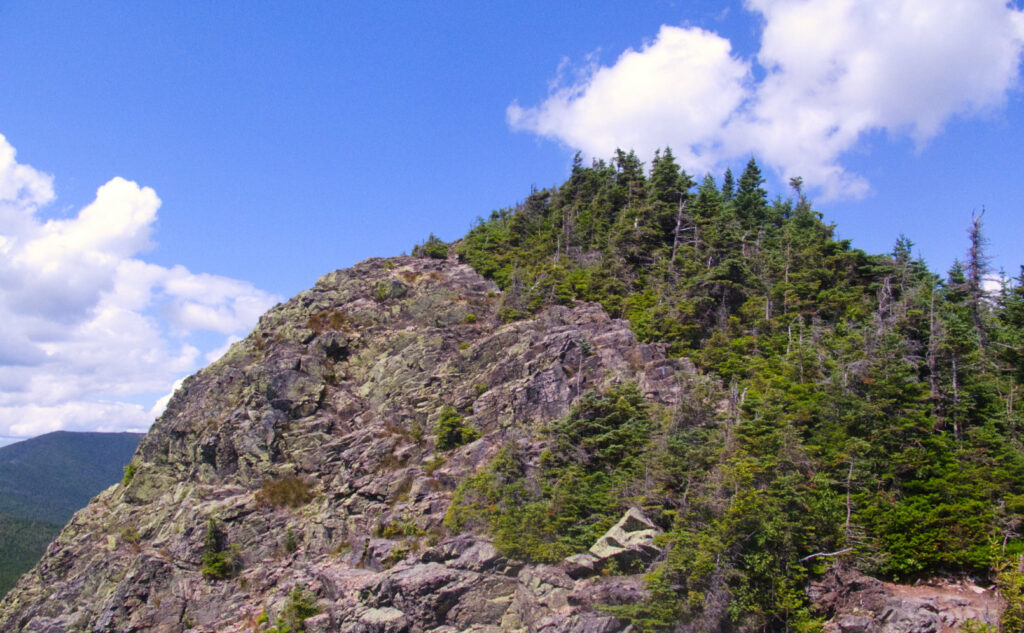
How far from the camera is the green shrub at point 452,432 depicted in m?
45.4

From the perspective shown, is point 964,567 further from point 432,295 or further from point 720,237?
point 432,295

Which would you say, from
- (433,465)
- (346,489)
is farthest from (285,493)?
(433,465)

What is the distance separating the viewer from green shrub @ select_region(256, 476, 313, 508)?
155 ft

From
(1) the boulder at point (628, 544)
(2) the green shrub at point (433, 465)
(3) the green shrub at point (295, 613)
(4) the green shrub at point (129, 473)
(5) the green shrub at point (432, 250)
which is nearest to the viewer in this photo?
(1) the boulder at point (628, 544)

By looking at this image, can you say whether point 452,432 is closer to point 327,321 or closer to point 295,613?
point 295,613

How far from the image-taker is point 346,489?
45344mm

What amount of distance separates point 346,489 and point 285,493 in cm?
610

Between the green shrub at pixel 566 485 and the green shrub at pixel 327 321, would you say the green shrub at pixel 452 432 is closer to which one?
the green shrub at pixel 566 485

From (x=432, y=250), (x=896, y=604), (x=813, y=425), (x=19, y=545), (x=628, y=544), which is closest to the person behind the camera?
(x=896, y=604)

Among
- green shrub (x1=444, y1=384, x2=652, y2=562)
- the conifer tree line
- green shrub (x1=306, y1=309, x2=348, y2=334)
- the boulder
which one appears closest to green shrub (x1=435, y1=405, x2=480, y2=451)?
green shrub (x1=444, y1=384, x2=652, y2=562)

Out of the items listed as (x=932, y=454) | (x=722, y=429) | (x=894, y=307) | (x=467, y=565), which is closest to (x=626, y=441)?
(x=722, y=429)

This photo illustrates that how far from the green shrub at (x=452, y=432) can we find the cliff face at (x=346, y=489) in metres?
0.57

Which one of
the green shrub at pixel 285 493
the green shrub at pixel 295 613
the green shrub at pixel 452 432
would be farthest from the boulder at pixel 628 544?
the green shrub at pixel 285 493

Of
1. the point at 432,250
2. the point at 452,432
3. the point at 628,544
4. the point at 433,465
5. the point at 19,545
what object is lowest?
the point at 19,545
